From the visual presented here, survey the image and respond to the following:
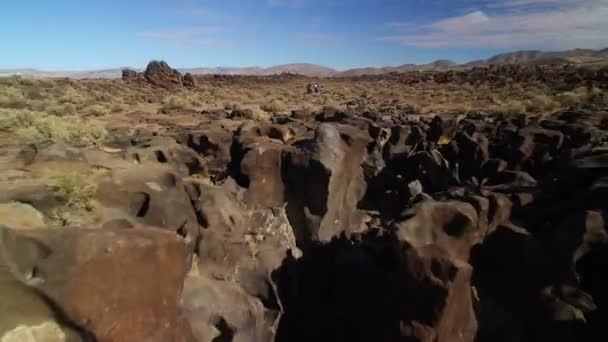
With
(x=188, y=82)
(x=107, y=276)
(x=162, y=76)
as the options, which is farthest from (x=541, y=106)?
(x=162, y=76)

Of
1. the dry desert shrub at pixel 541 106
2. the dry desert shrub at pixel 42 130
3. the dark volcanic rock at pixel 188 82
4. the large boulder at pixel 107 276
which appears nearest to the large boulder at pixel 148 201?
the large boulder at pixel 107 276

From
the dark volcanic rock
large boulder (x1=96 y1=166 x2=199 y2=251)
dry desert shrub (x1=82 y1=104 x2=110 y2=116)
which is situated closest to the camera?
large boulder (x1=96 y1=166 x2=199 y2=251)

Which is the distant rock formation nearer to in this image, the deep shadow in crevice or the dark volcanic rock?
the dark volcanic rock

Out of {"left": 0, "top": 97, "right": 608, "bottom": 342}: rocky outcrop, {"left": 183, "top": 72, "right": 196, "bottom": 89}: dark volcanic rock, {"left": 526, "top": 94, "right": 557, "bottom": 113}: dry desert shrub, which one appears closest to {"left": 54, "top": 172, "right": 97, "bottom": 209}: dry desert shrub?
{"left": 0, "top": 97, "right": 608, "bottom": 342}: rocky outcrop

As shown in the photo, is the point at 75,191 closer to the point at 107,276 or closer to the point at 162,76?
the point at 107,276

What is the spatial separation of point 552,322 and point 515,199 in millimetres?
2506

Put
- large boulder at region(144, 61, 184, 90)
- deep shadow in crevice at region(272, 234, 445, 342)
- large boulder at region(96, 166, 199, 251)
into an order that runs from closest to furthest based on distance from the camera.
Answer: deep shadow in crevice at region(272, 234, 445, 342)
large boulder at region(96, 166, 199, 251)
large boulder at region(144, 61, 184, 90)

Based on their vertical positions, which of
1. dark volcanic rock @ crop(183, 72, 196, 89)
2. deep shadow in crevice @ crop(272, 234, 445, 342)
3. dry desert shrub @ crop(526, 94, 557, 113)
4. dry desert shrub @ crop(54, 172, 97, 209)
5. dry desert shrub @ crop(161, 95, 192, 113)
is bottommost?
deep shadow in crevice @ crop(272, 234, 445, 342)

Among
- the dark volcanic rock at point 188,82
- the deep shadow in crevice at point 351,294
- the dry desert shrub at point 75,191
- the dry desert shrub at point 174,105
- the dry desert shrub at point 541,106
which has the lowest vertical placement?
the deep shadow in crevice at point 351,294

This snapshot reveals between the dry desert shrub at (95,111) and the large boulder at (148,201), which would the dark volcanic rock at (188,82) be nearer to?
the dry desert shrub at (95,111)

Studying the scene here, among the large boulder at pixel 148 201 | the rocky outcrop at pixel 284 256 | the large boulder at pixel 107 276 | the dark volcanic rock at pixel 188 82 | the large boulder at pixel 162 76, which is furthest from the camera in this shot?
the dark volcanic rock at pixel 188 82

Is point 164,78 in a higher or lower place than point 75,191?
higher

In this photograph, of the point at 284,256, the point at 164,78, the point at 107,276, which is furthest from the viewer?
the point at 164,78

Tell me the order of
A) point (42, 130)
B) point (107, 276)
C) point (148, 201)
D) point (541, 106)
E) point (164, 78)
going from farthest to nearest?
1. point (164, 78)
2. point (541, 106)
3. point (42, 130)
4. point (148, 201)
5. point (107, 276)
